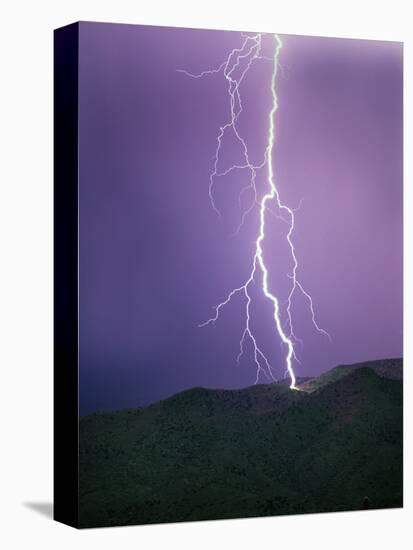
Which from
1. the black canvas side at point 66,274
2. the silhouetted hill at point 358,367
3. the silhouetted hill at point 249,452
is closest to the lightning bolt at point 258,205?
the silhouetted hill at point 358,367

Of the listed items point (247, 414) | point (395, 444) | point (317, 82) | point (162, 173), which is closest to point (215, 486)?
point (247, 414)

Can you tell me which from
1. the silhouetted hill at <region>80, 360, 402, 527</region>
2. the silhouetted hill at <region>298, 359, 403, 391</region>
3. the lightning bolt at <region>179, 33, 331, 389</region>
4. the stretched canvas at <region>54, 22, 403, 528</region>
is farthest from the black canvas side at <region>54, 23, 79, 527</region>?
the silhouetted hill at <region>298, 359, 403, 391</region>

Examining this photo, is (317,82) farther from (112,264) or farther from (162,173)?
(112,264)

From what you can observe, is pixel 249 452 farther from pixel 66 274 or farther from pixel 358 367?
pixel 66 274

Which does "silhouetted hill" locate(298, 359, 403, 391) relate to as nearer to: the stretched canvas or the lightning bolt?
the stretched canvas

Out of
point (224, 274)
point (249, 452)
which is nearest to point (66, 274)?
point (224, 274)

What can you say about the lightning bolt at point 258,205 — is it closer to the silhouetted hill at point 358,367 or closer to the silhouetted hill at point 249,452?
the silhouetted hill at point 358,367
